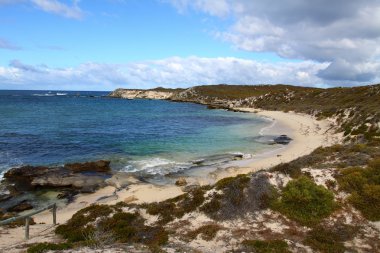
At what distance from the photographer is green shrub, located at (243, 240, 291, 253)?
11.4 m

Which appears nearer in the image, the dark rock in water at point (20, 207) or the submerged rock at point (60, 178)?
the dark rock in water at point (20, 207)

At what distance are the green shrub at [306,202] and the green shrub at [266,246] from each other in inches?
92.9

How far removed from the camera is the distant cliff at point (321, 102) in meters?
41.0

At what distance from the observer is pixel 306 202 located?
1454cm

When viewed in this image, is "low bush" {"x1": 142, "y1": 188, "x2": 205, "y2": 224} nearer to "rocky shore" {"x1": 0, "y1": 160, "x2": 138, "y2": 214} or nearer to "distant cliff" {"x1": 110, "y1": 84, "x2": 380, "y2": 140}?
"rocky shore" {"x1": 0, "y1": 160, "x2": 138, "y2": 214}

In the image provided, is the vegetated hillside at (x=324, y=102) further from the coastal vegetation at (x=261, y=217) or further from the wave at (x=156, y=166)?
the wave at (x=156, y=166)

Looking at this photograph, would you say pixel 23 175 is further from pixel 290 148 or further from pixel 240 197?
pixel 290 148

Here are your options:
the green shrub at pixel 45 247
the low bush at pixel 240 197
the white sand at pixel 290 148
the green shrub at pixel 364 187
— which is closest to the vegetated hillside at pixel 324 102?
the white sand at pixel 290 148

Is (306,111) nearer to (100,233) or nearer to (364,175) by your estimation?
(364,175)

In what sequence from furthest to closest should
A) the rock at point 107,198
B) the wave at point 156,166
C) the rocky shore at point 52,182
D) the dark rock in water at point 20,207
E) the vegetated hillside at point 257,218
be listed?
the wave at point 156,166 → the rocky shore at point 52,182 → the rock at point 107,198 → the dark rock in water at point 20,207 → the vegetated hillside at point 257,218

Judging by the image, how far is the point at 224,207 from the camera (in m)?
14.8

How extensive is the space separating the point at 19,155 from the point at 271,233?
31.9 m

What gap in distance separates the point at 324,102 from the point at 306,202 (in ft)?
269

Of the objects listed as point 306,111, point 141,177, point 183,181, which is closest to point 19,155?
point 141,177
